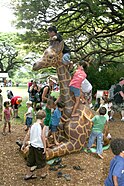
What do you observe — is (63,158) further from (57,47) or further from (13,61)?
(13,61)

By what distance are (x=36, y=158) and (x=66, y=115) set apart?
53.2 inches

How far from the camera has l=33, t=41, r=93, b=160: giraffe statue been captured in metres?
6.28

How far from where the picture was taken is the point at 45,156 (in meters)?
5.86

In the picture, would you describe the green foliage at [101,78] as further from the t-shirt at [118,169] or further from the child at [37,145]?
the t-shirt at [118,169]

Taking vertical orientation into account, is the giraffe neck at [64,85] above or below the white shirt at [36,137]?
above

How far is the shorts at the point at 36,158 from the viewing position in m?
5.61

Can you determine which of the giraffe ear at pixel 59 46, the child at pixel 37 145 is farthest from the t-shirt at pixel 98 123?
the giraffe ear at pixel 59 46

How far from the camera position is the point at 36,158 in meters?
5.68

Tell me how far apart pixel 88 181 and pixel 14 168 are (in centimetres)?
157

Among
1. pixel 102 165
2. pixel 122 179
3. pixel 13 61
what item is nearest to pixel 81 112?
pixel 102 165

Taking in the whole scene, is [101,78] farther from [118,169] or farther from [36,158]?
[118,169]

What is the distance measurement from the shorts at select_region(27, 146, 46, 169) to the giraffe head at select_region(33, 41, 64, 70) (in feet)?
6.02

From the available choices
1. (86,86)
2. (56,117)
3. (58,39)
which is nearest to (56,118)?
(56,117)

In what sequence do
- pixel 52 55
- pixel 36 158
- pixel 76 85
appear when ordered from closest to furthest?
pixel 36 158 → pixel 52 55 → pixel 76 85
